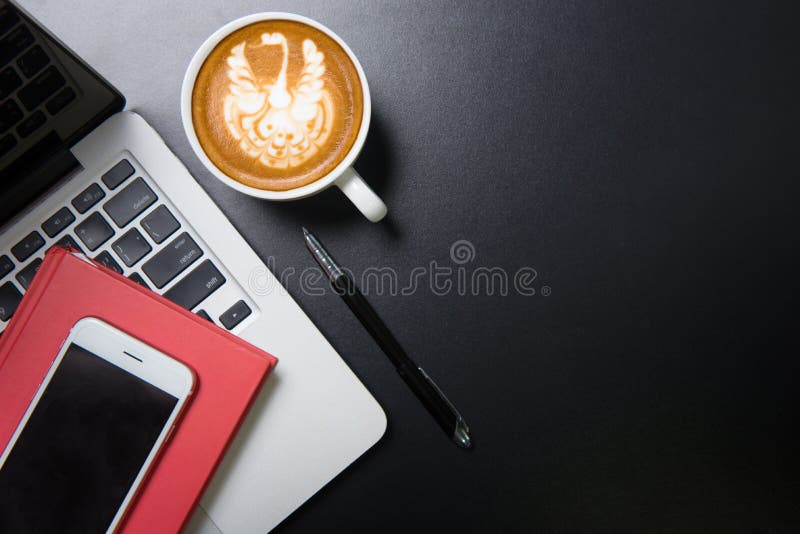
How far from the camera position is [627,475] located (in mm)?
602

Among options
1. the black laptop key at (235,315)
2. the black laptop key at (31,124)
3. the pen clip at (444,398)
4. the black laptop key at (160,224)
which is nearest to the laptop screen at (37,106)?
the black laptop key at (31,124)

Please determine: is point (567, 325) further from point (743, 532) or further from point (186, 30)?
point (186, 30)

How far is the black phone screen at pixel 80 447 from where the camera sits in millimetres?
517

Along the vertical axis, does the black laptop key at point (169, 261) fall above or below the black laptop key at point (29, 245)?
below

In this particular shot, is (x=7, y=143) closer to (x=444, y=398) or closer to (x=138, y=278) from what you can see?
(x=138, y=278)

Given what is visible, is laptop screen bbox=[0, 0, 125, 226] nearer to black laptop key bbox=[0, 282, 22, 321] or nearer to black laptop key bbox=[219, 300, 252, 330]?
black laptop key bbox=[0, 282, 22, 321]

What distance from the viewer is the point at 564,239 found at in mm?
597

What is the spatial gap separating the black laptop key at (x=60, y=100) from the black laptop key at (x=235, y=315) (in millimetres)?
232

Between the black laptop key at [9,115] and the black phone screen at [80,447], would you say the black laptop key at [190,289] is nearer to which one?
the black phone screen at [80,447]

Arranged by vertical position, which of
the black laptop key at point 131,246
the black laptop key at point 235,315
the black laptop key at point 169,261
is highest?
the black laptop key at point 131,246

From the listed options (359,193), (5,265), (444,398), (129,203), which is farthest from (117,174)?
(444,398)

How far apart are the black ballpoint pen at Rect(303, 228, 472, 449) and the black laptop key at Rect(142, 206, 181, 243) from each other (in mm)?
126

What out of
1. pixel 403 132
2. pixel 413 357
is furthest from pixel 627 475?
pixel 403 132

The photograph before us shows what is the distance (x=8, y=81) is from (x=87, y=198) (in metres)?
0.12
